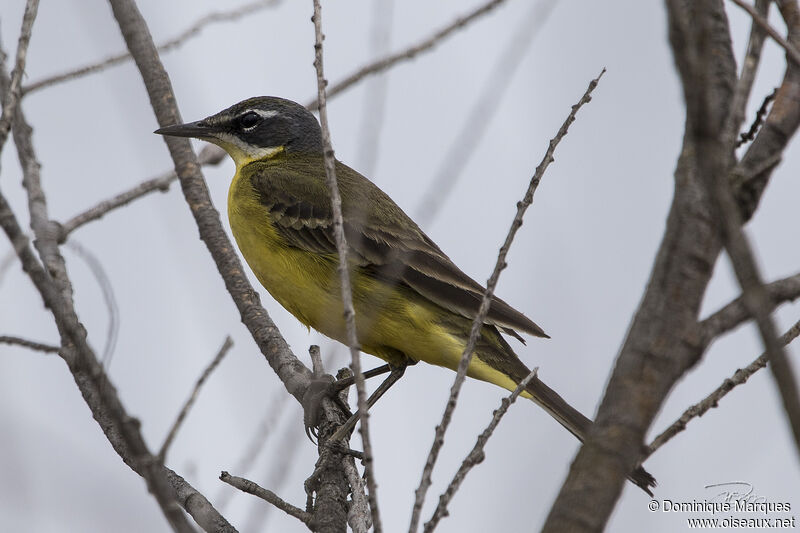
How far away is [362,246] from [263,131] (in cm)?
221

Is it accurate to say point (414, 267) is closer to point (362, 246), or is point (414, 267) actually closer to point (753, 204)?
point (362, 246)

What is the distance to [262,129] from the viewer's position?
824 centimetres

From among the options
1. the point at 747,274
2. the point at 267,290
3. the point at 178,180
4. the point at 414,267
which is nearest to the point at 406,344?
the point at 414,267

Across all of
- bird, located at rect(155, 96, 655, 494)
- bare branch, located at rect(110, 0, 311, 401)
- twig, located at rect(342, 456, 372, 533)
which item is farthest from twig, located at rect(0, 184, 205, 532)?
bare branch, located at rect(110, 0, 311, 401)

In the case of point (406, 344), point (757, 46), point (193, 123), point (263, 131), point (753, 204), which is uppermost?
point (263, 131)

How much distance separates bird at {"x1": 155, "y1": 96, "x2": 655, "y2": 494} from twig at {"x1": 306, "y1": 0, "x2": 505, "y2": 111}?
2.64ft

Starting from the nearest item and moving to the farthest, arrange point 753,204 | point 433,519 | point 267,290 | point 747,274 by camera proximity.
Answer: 1. point 747,274
2. point 753,204
3. point 433,519
4. point 267,290

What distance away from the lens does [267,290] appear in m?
6.78

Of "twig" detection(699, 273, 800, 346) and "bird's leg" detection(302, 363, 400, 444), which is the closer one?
"twig" detection(699, 273, 800, 346)

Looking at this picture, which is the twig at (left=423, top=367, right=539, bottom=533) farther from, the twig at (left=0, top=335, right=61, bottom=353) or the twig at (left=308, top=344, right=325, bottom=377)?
the twig at (left=308, top=344, right=325, bottom=377)

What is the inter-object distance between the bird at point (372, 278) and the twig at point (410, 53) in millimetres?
805

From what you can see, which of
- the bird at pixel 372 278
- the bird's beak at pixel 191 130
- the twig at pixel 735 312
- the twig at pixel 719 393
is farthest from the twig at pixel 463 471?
the bird's beak at pixel 191 130

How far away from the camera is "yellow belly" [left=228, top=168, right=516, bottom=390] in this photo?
6227mm

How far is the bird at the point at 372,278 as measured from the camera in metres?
6.18
